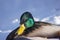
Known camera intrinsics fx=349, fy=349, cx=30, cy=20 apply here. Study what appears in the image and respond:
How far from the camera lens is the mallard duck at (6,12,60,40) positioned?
12.0 feet

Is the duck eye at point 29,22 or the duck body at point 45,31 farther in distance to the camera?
the duck eye at point 29,22

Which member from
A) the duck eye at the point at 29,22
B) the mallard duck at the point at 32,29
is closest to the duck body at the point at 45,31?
the mallard duck at the point at 32,29

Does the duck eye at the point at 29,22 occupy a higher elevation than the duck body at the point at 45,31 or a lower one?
higher

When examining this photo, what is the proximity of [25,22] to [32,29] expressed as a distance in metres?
0.30

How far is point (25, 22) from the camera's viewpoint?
416 cm

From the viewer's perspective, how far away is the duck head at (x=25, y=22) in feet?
12.9

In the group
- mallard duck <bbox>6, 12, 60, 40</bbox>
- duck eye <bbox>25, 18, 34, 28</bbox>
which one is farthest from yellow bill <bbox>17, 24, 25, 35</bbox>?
duck eye <bbox>25, 18, 34, 28</bbox>

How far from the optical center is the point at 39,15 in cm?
425

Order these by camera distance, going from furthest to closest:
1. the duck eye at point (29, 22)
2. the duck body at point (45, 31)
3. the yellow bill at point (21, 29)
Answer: the duck eye at point (29, 22), the yellow bill at point (21, 29), the duck body at point (45, 31)

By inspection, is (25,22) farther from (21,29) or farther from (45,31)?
(45,31)

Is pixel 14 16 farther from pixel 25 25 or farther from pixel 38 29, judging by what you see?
pixel 38 29

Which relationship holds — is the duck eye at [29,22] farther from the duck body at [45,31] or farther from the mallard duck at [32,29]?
the duck body at [45,31]

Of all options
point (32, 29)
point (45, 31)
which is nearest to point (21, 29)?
point (32, 29)

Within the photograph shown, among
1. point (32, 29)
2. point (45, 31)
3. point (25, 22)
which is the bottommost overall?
point (45, 31)
